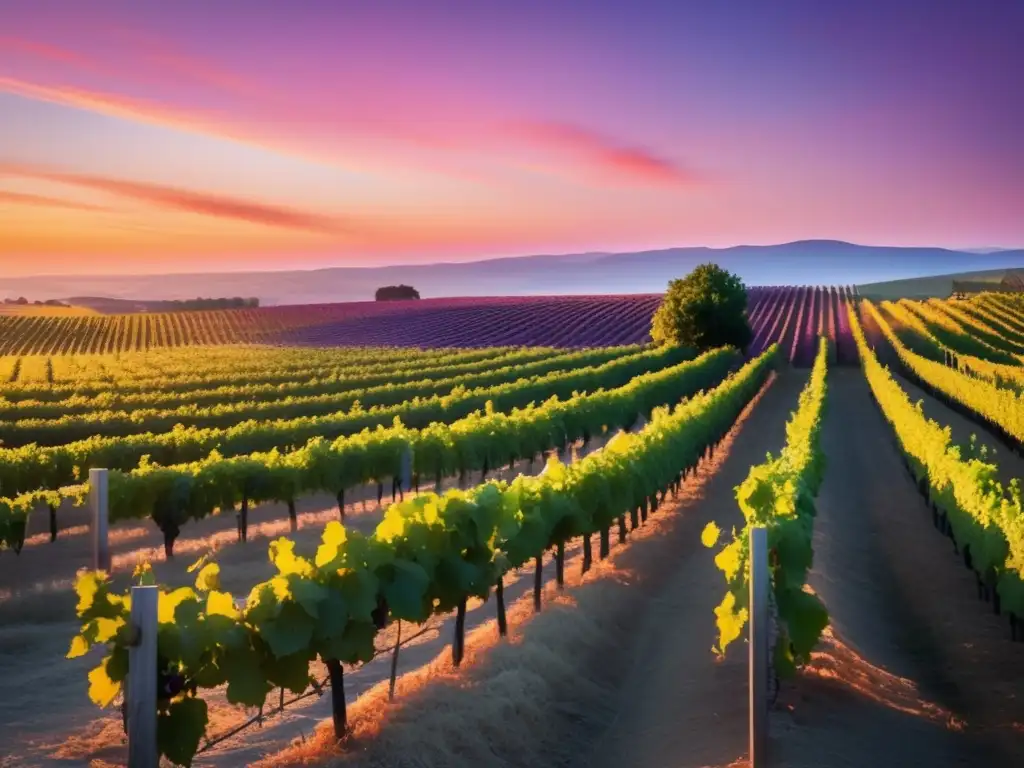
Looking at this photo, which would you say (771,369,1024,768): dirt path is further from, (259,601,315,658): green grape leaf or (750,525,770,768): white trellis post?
(259,601,315,658): green grape leaf

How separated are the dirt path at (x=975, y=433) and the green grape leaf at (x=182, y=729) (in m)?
18.0

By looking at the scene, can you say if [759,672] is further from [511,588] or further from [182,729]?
[511,588]

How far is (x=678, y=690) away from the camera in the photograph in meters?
9.95

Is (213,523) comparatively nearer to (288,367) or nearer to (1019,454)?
(1019,454)

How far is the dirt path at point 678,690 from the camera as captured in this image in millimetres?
8594

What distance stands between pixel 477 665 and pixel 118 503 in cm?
844

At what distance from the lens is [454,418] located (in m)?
29.9

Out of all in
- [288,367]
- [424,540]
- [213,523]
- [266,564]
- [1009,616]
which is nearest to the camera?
[424,540]

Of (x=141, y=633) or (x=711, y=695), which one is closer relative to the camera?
(x=141, y=633)

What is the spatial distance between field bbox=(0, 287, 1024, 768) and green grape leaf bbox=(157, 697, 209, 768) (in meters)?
0.02

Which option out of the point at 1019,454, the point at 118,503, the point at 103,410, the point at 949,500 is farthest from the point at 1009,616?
the point at 103,410

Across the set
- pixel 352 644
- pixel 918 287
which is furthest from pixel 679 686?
pixel 918 287

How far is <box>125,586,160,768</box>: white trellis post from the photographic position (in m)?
6.19

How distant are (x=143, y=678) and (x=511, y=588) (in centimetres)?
833
